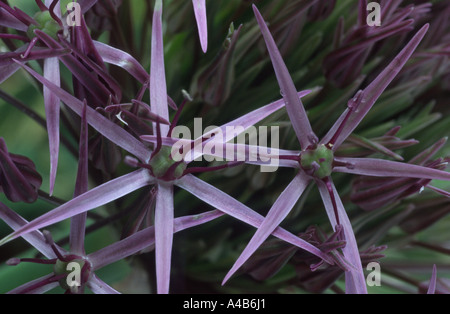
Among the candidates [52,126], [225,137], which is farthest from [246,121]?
[52,126]

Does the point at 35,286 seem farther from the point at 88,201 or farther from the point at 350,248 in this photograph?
the point at 350,248

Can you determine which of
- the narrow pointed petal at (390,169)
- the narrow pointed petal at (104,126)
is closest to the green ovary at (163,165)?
the narrow pointed petal at (104,126)

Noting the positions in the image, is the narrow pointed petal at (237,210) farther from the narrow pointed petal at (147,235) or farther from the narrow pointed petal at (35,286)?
the narrow pointed petal at (35,286)

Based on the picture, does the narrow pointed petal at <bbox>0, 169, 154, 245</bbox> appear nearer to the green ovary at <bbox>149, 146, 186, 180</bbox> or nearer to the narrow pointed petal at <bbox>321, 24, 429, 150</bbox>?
the green ovary at <bbox>149, 146, 186, 180</bbox>

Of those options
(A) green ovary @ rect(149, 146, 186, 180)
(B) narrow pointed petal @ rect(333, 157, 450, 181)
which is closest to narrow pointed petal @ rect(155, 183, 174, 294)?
(A) green ovary @ rect(149, 146, 186, 180)

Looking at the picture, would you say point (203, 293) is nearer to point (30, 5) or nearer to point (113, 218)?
point (113, 218)
